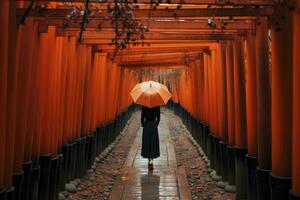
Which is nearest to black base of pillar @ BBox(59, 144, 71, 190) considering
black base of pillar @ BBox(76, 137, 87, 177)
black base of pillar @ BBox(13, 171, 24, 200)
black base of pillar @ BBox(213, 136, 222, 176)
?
black base of pillar @ BBox(76, 137, 87, 177)

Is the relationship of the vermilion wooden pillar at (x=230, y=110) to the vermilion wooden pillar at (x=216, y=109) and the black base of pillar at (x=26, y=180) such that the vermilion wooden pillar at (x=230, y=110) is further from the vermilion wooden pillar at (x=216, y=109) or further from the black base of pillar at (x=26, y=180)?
the black base of pillar at (x=26, y=180)

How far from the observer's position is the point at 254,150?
6324mm

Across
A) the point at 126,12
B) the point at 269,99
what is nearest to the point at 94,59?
the point at 269,99

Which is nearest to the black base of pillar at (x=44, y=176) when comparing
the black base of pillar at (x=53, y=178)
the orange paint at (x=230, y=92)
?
the black base of pillar at (x=53, y=178)

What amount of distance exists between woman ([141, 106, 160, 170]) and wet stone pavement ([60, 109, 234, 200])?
43 centimetres

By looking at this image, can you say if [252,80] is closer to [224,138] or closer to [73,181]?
[224,138]

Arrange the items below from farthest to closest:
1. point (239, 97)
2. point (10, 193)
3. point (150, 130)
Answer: point (150, 130) → point (239, 97) → point (10, 193)

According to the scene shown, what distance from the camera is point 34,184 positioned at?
18.5ft

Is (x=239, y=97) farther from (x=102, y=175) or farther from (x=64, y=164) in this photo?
(x=102, y=175)

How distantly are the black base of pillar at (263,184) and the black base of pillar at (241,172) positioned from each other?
1.54 meters

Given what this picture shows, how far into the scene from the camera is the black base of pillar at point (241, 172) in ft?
23.4

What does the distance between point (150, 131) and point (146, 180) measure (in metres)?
1.51

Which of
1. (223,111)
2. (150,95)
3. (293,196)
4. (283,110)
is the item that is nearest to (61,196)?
(223,111)

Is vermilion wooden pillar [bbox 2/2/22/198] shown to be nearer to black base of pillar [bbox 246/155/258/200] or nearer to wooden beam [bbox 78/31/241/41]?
black base of pillar [bbox 246/155/258/200]
